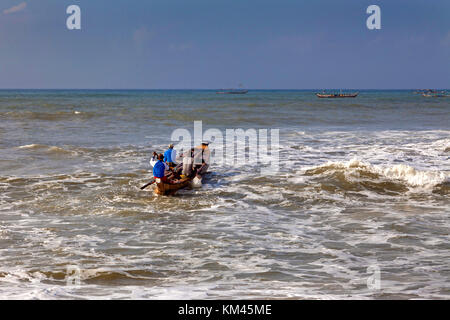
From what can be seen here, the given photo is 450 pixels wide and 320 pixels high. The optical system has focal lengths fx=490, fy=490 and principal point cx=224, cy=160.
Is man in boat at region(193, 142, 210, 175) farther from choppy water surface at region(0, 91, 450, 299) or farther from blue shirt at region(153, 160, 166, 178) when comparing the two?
blue shirt at region(153, 160, 166, 178)

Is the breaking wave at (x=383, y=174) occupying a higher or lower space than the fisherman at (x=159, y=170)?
lower

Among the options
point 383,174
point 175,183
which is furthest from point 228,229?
point 383,174

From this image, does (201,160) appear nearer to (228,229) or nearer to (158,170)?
(158,170)

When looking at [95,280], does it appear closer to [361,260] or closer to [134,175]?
[361,260]

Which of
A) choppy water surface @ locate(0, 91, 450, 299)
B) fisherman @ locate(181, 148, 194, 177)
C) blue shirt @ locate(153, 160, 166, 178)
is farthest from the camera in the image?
fisherman @ locate(181, 148, 194, 177)

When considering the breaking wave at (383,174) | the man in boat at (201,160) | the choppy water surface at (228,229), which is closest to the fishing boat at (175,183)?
the man in boat at (201,160)

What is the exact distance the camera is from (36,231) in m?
12.4

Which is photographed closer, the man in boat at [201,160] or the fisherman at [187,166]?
the fisherman at [187,166]

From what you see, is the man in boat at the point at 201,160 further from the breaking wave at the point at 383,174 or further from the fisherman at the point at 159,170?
the breaking wave at the point at 383,174

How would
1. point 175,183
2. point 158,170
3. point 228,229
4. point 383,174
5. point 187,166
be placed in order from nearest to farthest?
point 228,229 < point 158,170 < point 175,183 < point 187,166 < point 383,174

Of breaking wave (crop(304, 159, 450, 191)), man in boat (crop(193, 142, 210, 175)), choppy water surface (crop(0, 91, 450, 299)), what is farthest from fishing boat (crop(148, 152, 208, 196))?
breaking wave (crop(304, 159, 450, 191))
